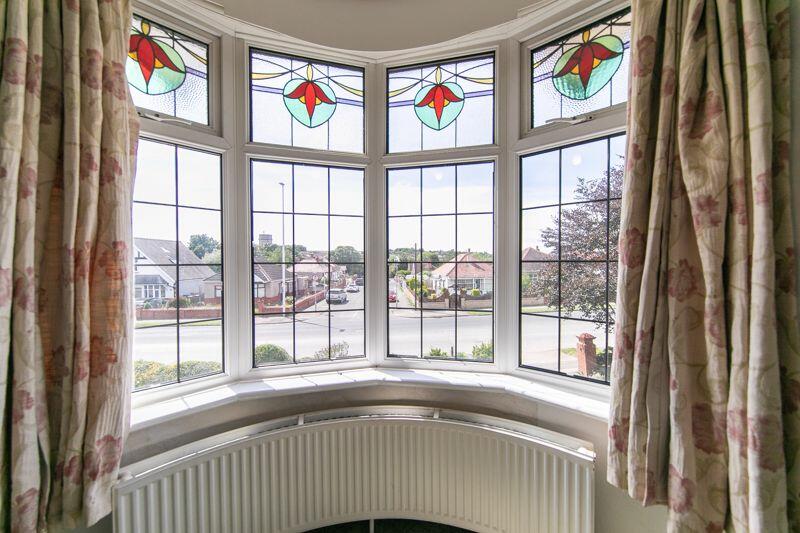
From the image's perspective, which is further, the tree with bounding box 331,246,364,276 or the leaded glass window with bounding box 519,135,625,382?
the tree with bounding box 331,246,364,276

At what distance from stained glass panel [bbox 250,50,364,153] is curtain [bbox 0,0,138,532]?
0.73 m

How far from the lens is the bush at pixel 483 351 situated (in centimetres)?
193

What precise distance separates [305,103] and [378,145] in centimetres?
47

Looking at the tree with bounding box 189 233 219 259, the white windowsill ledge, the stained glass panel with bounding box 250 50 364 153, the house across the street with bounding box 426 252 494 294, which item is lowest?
the white windowsill ledge

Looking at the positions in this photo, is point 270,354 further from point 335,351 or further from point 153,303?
point 153,303

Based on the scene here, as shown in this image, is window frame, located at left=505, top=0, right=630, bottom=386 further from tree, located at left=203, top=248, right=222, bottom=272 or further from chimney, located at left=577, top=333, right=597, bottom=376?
tree, located at left=203, top=248, right=222, bottom=272

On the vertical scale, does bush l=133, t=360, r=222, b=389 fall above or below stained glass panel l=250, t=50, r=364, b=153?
below

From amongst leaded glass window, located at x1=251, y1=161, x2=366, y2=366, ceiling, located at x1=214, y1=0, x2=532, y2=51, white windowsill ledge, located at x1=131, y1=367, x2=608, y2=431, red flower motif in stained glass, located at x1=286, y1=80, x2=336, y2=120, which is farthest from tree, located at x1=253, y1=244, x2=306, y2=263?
ceiling, located at x1=214, y1=0, x2=532, y2=51

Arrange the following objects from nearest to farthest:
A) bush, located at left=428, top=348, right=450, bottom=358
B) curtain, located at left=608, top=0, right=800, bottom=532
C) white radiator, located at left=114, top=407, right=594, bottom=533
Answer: curtain, located at left=608, top=0, right=800, bottom=532
white radiator, located at left=114, top=407, right=594, bottom=533
bush, located at left=428, top=348, right=450, bottom=358

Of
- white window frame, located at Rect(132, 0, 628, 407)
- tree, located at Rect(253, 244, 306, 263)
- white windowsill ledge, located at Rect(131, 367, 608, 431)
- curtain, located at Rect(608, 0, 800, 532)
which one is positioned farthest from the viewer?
tree, located at Rect(253, 244, 306, 263)

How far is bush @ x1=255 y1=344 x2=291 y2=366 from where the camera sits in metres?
1.89

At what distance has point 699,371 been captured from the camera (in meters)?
1.04

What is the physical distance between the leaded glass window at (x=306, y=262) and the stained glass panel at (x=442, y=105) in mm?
398

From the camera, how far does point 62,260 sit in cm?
109
